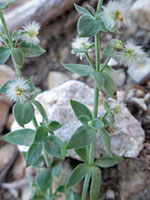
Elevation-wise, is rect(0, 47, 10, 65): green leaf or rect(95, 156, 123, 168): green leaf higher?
rect(0, 47, 10, 65): green leaf

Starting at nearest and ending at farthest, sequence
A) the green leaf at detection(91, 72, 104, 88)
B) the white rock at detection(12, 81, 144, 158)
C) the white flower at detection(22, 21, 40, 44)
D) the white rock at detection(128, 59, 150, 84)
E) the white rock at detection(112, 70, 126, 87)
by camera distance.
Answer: the green leaf at detection(91, 72, 104, 88) < the white flower at detection(22, 21, 40, 44) < the white rock at detection(12, 81, 144, 158) < the white rock at detection(128, 59, 150, 84) < the white rock at detection(112, 70, 126, 87)

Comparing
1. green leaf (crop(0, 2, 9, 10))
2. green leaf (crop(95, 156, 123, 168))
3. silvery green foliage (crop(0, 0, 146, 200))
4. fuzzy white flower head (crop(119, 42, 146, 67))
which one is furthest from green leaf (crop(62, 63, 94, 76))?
green leaf (crop(95, 156, 123, 168))

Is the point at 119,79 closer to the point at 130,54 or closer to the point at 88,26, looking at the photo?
the point at 130,54

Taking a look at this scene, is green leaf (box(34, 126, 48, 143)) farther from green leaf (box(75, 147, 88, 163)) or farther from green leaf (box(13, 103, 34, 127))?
green leaf (box(75, 147, 88, 163))

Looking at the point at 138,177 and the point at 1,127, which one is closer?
the point at 138,177

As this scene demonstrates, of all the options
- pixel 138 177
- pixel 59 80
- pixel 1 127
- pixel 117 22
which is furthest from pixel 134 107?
pixel 1 127

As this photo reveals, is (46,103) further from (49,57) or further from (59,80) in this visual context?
(49,57)

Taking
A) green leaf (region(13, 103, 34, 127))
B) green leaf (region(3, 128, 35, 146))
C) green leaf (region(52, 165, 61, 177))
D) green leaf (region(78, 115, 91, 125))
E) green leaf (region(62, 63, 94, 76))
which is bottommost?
→ green leaf (region(52, 165, 61, 177))

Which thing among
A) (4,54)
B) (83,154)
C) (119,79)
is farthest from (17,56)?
(119,79)
